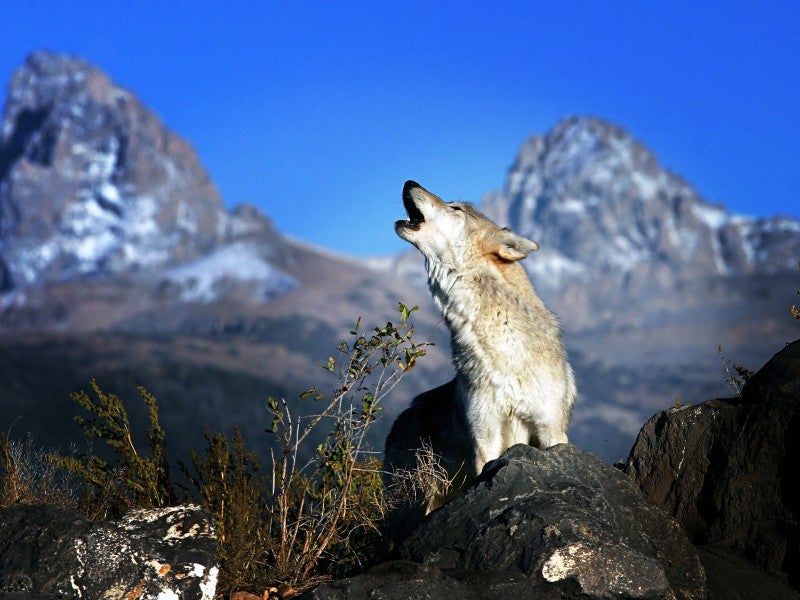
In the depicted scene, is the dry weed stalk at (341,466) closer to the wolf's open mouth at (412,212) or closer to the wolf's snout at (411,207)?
the wolf's snout at (411,207)

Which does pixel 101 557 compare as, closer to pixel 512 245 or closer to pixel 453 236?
pixel 453 236

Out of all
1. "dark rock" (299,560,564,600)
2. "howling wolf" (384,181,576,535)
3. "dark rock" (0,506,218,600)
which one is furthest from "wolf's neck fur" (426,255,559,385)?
"dark rock" (0,506,218,600)

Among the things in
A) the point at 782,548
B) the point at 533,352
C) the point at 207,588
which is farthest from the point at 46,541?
the point at 782,548

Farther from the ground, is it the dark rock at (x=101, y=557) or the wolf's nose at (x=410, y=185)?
the wolf's nose at (x=410, y=185)

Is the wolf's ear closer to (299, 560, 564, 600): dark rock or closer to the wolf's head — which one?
the wolf's head

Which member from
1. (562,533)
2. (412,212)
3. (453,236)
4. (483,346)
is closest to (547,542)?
(562,533)

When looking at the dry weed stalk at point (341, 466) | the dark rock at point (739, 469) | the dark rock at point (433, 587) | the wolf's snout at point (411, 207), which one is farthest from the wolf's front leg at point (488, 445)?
the dark rock at point (433, 587)

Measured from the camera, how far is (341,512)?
8594mm

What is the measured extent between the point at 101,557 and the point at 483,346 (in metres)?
4.21

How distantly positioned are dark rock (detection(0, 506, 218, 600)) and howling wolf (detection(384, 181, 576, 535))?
221cm

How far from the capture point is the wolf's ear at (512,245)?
10.1 m

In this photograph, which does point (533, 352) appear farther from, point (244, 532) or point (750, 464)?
point (244, 532)

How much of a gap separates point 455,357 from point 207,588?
360 cm

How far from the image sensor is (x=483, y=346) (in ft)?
31.2
